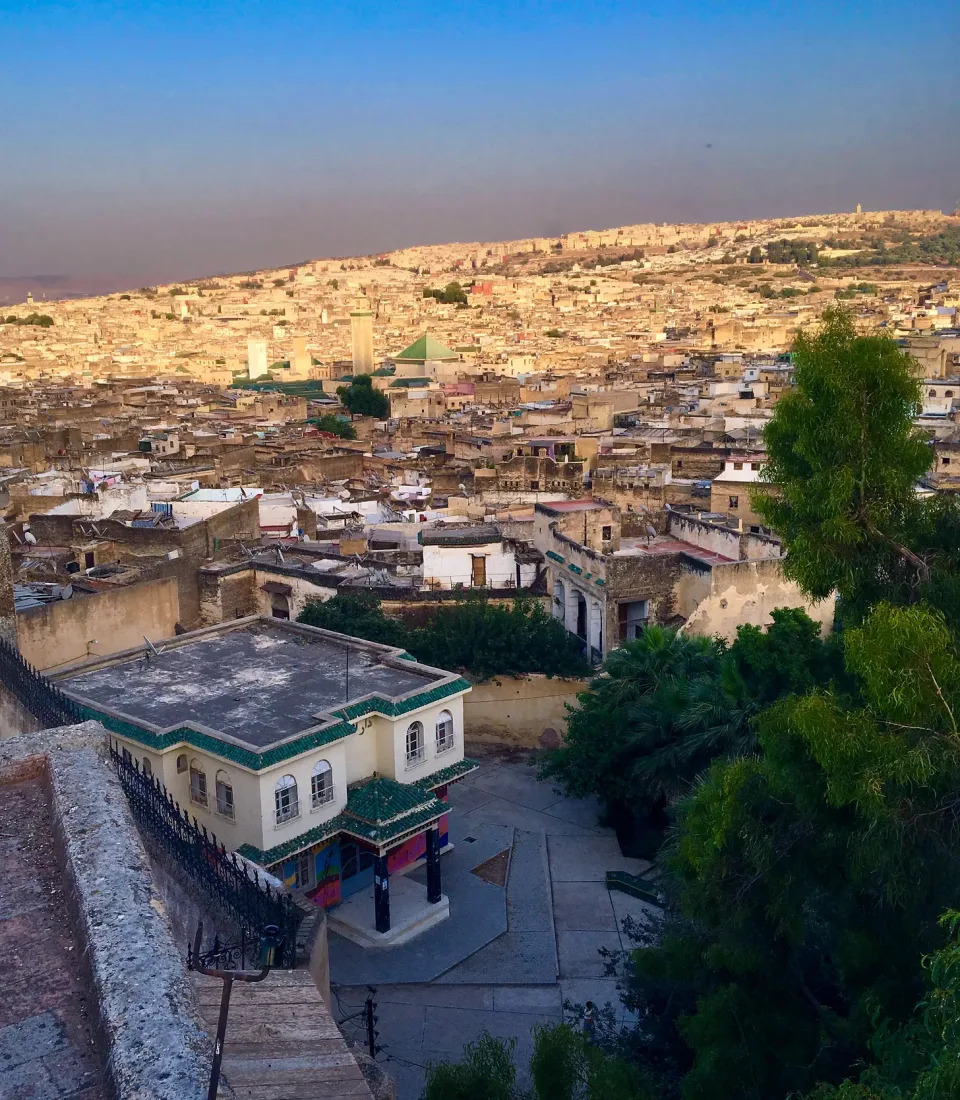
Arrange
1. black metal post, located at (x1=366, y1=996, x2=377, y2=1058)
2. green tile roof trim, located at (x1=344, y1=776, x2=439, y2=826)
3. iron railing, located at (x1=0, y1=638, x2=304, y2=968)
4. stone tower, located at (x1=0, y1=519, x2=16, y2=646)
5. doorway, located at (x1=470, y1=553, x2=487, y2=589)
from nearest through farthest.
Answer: iron railing, located at (x1=0, y1=638, x2=304, y2=968) < black metal post, located at (x1=366, y1=996, x2=377, y2=1058) < stone tower, located at (x1=0, y1=519, x2=16, y2=646) < green tile roof trim, located at (x1=344, y1=776, x2=439, y2=826) < doorway, located at (x1=470, y1=553, x2=487, y2=589)

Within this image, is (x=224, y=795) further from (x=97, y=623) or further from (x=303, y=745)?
(x=97, y=623)

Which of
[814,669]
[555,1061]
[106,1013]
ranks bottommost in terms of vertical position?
[555,1061]

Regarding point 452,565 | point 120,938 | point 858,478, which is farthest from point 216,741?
point 452,565

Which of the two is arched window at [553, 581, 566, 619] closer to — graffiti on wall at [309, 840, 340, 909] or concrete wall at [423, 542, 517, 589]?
concrete wall at [423, 542, 517, 589]

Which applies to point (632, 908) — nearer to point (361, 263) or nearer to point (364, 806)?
point (364, 806)

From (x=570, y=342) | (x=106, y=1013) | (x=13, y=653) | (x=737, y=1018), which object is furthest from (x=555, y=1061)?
(x=570, y=342)

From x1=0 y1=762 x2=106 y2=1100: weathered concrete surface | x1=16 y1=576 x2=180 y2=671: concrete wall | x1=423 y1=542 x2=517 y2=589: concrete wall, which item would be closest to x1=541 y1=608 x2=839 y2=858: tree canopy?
x1=423 y1=542 x2=517 y2=589: concrete wall
